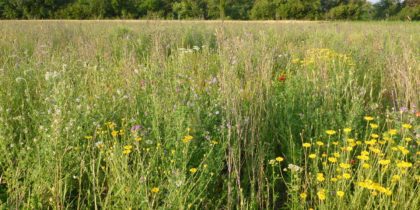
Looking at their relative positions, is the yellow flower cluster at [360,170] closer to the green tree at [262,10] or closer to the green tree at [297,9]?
the green tree at [262,10]

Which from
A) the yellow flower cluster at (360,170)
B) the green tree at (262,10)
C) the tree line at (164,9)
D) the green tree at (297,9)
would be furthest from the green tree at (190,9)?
the green tree at (297,9)

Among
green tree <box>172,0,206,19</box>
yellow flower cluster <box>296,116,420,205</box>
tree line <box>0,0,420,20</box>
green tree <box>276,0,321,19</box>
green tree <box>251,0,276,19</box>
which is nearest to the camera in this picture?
yellow flower cluster <box>296,116,420,205</box>

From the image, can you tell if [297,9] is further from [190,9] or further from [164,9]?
[190,9]

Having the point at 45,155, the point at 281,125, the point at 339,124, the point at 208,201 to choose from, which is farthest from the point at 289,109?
the point at 45,155

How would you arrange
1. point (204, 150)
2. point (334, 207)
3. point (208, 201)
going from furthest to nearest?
point (204, 150), point (208, 201), point (334, 207)

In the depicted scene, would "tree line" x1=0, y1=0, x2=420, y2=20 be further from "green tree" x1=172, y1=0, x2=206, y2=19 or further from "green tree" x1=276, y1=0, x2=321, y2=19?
"green tree" x1=172, y1=0, x2=206, y2=19

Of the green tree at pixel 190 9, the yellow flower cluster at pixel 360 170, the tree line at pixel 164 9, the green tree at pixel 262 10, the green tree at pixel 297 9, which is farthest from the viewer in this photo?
the green tree at pixel 297 9

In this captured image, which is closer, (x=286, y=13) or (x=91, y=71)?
(x=91, y=71)

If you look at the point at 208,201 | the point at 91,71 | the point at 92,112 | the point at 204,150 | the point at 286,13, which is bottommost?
the point at 208,201

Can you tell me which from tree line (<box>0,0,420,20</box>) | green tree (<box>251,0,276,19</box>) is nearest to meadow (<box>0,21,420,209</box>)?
tree line (<box>0,0,420,20</box>)

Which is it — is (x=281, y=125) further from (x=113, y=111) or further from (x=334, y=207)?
(x=113, y=111)

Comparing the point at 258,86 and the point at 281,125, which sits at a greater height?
the point at 258,86

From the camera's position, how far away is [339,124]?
9.21ft

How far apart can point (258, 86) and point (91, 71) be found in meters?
1.78
